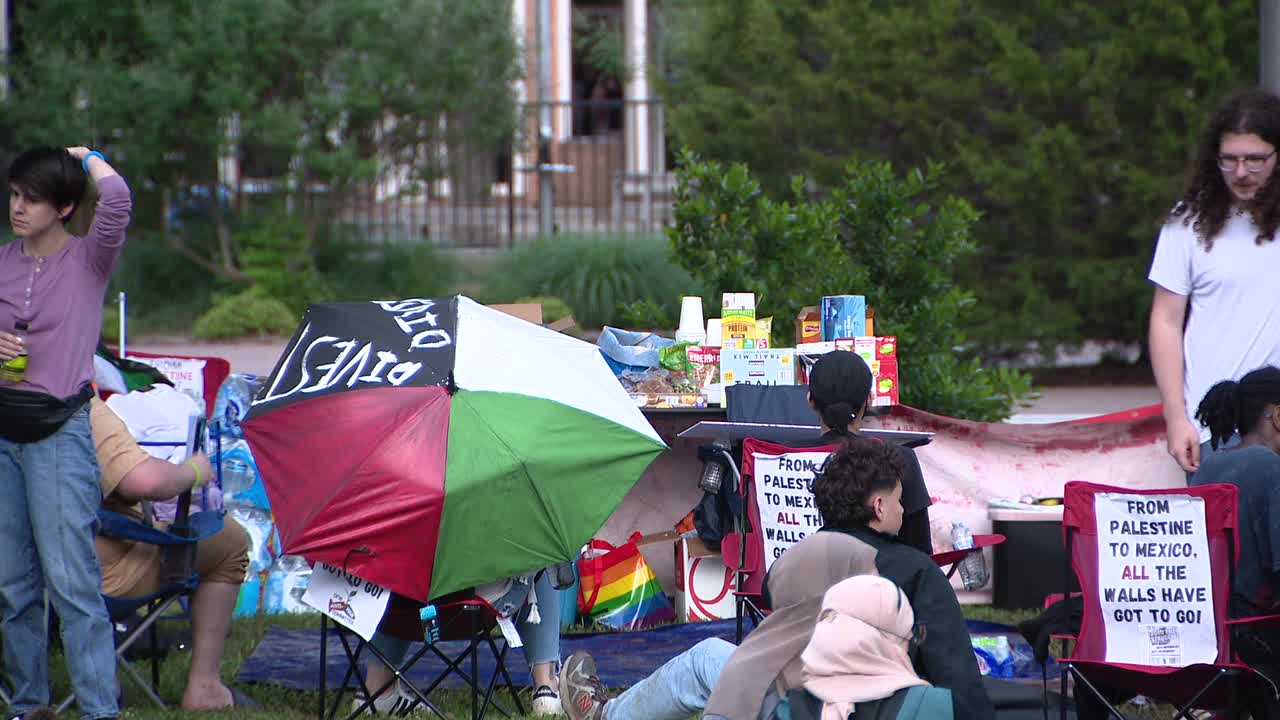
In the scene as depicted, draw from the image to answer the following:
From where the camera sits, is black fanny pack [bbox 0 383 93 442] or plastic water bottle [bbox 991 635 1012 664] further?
plastic water bottle [bbox 991 635 1012 664]

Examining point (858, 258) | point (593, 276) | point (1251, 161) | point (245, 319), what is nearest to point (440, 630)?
point (1251, 161)

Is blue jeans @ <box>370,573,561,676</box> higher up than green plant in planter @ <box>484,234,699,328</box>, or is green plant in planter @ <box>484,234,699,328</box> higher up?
green plant in planter @ <box>484,234,699,328</box>

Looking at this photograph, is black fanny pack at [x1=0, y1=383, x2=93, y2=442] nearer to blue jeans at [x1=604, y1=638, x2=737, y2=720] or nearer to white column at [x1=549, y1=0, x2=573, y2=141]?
blue jeans at [x1=604, y1=638, x2=737, y2=720]

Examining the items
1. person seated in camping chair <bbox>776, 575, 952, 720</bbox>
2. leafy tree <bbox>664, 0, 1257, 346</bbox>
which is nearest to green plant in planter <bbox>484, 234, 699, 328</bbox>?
leafy tree <bbox>664, 0, 1257, 346</bbox>

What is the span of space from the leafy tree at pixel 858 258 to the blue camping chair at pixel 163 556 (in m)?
3.38

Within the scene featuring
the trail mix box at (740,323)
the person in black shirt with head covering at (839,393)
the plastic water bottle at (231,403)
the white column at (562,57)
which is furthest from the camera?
the white column at (562,57)

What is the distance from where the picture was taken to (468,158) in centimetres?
1878

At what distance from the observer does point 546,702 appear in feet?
17.3

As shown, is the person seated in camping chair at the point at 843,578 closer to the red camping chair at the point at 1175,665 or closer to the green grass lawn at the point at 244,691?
the red camping chair at the point at 1175,665

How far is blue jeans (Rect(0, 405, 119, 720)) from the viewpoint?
470 centimetres

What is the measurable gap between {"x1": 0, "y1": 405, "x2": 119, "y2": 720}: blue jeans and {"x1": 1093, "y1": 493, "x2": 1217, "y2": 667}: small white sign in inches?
120

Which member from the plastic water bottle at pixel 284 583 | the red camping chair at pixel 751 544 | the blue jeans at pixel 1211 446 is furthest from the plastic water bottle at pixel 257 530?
the blue jeans at pixel 1211 446

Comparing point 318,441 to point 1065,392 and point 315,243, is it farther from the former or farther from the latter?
point 315,243

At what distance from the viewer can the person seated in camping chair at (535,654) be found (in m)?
5.24
